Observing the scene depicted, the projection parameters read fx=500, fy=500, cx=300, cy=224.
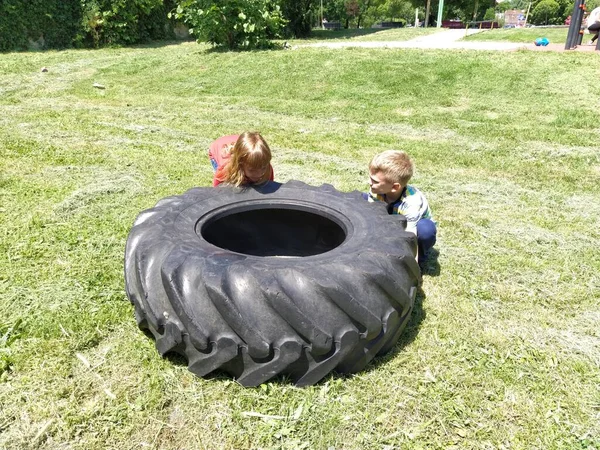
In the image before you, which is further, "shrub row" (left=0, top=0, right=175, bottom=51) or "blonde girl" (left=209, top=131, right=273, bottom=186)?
"shrub row" (left=0, top=0, right=175, bottom=51)

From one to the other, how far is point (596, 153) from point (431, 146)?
2.10 metres

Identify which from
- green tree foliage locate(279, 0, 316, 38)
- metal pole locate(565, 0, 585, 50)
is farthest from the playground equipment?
green tree foliage locate(279, 0, 316, 38)

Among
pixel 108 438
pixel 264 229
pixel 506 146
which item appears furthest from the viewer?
pixel 506 146

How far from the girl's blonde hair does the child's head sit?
70 cm

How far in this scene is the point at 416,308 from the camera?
10.1ft

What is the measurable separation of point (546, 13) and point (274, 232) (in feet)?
222

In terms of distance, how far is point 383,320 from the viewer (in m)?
2.34

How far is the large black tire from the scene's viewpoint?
2.16 meters

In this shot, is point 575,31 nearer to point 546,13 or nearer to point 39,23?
point 39,23

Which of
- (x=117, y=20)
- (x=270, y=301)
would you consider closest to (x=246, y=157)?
(x=270, y=301)

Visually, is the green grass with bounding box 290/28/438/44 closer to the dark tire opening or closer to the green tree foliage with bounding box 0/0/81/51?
the green tree foliage with bounding box 0/0/81/51

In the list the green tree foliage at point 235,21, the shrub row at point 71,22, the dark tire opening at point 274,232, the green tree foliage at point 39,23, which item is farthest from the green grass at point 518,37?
the dark tire opening at point 274,232

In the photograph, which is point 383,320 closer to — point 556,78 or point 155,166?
point 155,166

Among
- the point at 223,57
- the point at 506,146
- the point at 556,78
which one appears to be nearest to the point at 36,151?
the point at 506,146
